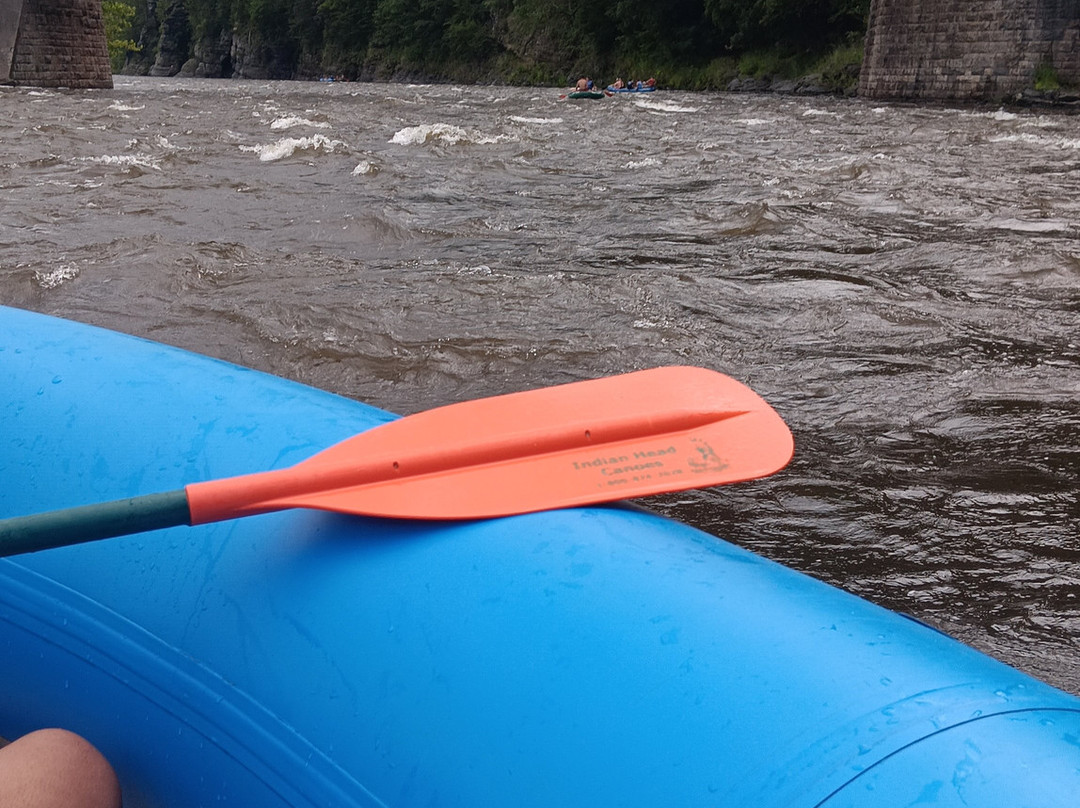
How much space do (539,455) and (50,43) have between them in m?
21.7

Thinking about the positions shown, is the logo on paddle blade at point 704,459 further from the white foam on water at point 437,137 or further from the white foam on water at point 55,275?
the white foam on water at point 437,137

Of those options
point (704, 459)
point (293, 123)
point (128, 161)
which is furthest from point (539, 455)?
point (293, 123)

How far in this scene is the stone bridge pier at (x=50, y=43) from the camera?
19.1 m

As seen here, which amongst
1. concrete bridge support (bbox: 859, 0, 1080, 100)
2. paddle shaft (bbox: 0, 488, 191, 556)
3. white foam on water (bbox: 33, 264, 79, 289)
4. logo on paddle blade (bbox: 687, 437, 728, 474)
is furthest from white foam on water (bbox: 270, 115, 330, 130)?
concrete bridge support (bbox: 859, 0, 1080, 100)

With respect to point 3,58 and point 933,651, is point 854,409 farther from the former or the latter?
point 3,58

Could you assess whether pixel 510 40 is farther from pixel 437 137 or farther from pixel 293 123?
pixel 437 137

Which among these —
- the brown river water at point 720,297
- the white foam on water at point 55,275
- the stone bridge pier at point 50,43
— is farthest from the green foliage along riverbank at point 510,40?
the white foam on water at point 55,275

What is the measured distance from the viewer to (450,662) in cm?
91

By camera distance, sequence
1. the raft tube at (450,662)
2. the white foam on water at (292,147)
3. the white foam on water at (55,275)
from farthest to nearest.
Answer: the white foam on water at (292,147) < the white foam on water at (55,275) < the raft tube at (450,662)

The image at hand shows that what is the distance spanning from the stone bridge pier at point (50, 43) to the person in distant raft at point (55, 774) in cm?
2147

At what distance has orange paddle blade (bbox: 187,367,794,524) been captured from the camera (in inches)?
41.1

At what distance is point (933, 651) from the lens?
2.96ft

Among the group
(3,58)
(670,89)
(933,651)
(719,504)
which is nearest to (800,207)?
(719,504)

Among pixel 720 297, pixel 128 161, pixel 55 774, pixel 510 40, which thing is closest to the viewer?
pixel 55 774
